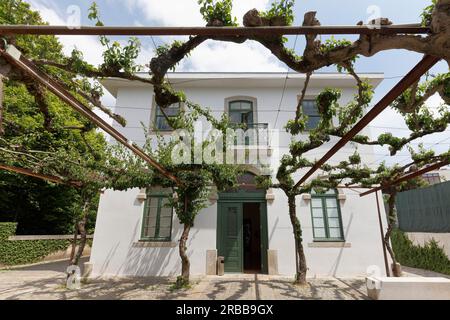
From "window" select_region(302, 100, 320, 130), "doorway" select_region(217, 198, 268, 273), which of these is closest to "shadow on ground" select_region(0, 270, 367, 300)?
"doorway" select_region(217, 198, 268, 273)

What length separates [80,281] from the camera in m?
7.31

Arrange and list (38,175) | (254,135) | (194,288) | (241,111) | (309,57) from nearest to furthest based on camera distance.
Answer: (309,57)
(38,175)
(194,288)
(254,135)
(241,111)

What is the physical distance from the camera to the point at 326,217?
864 cm

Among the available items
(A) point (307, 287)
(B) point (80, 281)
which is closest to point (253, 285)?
(A) point (307, 287)

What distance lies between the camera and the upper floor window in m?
9.72

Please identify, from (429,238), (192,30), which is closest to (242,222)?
(429,238)

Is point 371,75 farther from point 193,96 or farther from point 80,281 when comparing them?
point 80,281

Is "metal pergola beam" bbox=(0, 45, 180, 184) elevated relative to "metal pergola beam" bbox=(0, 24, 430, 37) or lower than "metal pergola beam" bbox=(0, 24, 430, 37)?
lower

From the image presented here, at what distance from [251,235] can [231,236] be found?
3037 millimetres

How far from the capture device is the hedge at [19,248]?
9.86m

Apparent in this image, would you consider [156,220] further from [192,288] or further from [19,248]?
[19,248]

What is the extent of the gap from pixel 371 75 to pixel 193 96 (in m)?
6.87

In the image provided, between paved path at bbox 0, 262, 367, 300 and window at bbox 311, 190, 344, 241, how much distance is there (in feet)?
4.62

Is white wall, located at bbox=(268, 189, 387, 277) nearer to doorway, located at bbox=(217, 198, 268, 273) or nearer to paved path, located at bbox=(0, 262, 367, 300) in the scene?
doorway, located at bbox=(217, 198, 268, 273)
